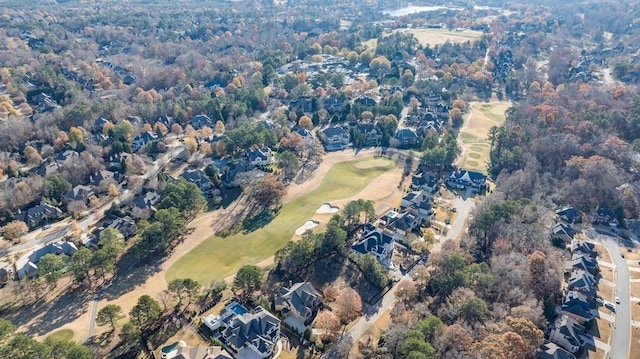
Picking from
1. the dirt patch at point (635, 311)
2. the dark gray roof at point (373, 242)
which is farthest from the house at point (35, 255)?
the dirt patch at point (635, 311)

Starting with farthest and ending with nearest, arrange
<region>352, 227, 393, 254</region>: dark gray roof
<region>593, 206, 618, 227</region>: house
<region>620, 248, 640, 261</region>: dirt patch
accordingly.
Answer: <region>593, 206, 618, 227</region>: house
<region>620, 248, 640, 261</region>: dirt patch
<region>352, 227, 393, 254</region>: dark gray roof

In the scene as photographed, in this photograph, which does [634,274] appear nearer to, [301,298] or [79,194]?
[301,298]

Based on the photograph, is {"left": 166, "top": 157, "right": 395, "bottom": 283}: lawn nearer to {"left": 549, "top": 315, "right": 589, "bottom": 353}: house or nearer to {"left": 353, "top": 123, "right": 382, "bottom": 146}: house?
{"left": 353, "top": 123, "right": 382, "bottom": 146}: house

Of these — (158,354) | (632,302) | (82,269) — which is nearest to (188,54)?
(82,269)

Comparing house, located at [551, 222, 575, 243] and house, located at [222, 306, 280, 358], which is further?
house, located at [551, 222, 575, 243]

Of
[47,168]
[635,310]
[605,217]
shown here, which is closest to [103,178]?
[47,168]

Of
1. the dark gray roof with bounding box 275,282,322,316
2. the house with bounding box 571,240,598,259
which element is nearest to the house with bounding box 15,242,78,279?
the dark gray roof with bounding box 275,282,322,316
